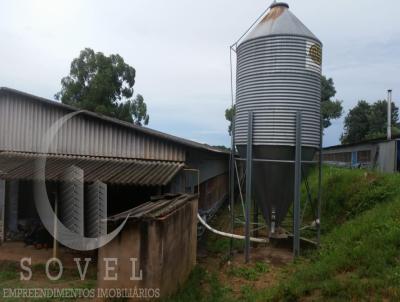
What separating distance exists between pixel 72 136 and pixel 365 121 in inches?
1390

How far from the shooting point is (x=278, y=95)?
25.1ft

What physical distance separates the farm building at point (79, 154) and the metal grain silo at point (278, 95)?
7.56 feet

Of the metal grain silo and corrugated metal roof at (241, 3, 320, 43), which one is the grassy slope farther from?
corrugated metal roof at (241, 3, 320, 43)

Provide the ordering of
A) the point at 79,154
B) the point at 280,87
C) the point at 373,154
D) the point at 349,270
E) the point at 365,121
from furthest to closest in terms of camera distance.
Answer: the point at 365,121 < the point at 373,154 < the point at 79,154 < the point at 280,87 < the point at 349,270

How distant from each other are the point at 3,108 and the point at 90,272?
6023mm

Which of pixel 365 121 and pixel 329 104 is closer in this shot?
pixel 329 104

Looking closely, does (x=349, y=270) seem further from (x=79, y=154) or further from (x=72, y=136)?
(x=72, y=136)

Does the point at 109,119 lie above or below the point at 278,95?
below

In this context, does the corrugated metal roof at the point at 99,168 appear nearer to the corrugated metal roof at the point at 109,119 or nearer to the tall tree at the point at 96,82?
the corrugated metal roof at the point at 109,119

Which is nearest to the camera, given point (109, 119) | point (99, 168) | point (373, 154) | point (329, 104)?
point (99, 168)

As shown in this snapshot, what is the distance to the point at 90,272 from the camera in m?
7.70

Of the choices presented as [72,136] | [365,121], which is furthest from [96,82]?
[365,121]

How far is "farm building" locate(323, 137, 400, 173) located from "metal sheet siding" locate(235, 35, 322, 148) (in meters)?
10.3

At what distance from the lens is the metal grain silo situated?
760cm
